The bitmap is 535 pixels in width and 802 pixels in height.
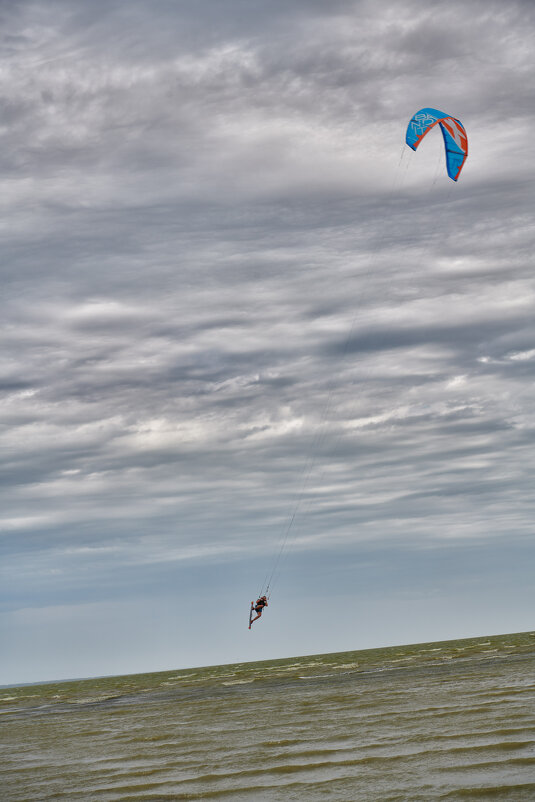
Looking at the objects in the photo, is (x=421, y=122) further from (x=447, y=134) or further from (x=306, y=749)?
(x=306, y=749)

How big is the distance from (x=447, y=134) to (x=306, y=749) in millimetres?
24280

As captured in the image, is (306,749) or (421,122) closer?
(306,749)

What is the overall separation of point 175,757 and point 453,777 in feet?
32.1

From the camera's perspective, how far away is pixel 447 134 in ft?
108

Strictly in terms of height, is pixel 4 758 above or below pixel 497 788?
above

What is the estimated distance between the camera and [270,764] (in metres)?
19.6

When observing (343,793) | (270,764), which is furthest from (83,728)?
(343,793)

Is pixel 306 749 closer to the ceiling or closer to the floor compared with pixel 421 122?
closer to the floor

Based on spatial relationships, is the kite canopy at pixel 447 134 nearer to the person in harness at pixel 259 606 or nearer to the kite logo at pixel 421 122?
the kite logo at pixel 421 122

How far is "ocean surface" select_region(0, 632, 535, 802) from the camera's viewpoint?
15938mm

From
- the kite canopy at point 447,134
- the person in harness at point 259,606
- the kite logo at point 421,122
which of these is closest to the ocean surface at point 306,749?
the person in harness at point 259,606

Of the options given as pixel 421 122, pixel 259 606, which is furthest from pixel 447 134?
pixel 259 606

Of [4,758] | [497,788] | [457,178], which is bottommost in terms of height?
[497,788]

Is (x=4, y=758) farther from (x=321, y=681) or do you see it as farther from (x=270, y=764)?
(x=321, y=681)
